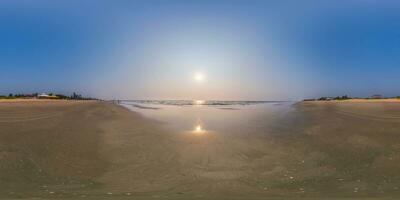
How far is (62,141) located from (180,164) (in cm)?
547

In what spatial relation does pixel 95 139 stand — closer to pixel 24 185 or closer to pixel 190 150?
pixel 190 150

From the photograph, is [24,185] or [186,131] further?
[186,131]

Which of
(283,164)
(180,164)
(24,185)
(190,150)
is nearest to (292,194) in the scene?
(283,164)

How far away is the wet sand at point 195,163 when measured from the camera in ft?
32.1

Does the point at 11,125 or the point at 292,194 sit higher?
the point at 11,125

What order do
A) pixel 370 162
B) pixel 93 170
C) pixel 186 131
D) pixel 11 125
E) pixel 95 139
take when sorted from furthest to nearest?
pixel 186 131, pixel 11 125, pixel 95 139, pixel 370 162, pixel 93 170

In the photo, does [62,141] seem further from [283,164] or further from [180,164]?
[283,164]

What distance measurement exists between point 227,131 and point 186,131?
6.82ft

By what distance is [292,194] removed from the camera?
9.45m

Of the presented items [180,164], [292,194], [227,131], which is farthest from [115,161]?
[227,131]

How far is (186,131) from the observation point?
19.7 m

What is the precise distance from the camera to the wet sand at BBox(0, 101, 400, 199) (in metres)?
9.80

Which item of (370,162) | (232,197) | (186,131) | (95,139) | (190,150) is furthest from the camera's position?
(186,131)

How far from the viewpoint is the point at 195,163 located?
12.9 meters
